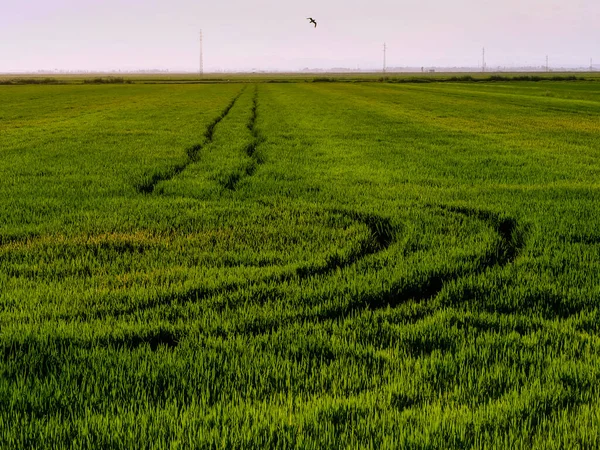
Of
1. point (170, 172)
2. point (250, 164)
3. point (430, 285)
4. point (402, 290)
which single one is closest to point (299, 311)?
point (402, 290)

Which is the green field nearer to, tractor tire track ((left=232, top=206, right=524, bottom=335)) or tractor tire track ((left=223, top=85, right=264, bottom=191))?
tractor tire track ((left=232, top=206, right=524, bottom=335))

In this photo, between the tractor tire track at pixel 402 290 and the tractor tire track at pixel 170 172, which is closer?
the tractor tire track at pixel 402 290

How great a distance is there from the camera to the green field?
3635mm

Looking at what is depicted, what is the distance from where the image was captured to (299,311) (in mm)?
5520

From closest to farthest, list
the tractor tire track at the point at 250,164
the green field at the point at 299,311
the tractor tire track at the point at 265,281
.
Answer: the green field at the point at 299,311
the tractor tire track at the point at 265,281
the tractor tire track at the point at 250,164

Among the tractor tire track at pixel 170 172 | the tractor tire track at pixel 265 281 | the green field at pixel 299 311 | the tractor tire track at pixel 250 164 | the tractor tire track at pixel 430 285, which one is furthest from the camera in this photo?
the tractor tire track at pixel 250 164

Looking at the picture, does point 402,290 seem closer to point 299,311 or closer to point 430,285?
point 430,285

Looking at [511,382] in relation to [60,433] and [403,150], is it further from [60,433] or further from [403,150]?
[403,150]

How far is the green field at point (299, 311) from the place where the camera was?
143 inches

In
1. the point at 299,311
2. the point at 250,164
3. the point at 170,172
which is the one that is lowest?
the point at 299,311

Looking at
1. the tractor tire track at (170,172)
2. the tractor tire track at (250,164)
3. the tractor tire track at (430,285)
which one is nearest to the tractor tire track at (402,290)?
the tractor tire track at (430,285)

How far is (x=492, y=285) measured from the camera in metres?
6.22

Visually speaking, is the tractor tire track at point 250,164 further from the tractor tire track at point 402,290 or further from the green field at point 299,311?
the tractor tire track at point 402,290

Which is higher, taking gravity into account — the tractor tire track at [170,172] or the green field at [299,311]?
the tractor tire track at [170,172]
